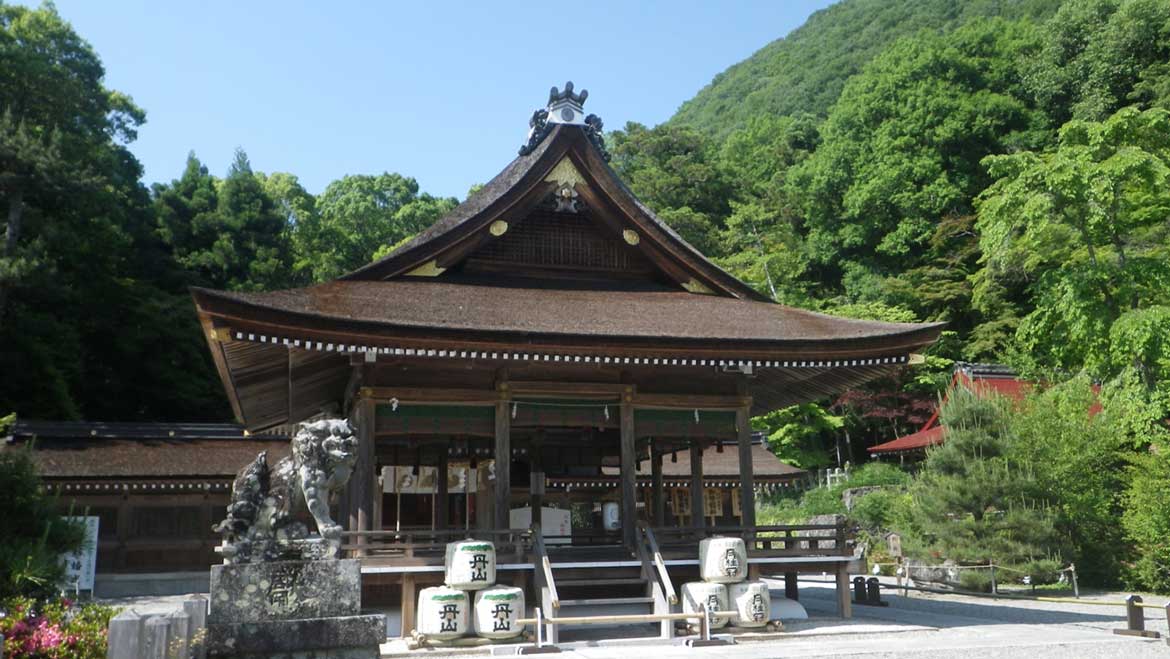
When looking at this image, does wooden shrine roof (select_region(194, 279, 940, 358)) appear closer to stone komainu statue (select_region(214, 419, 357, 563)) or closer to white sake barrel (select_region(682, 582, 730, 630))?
white sake barrel (select_region(682, 582, 730, 630))

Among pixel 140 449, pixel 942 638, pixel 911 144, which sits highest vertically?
pixel 911 144

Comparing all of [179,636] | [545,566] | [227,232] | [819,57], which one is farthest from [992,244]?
[819,57]

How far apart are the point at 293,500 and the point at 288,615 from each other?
100 centimetres

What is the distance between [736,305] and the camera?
1608cm

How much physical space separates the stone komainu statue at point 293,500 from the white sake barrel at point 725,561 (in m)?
6.76

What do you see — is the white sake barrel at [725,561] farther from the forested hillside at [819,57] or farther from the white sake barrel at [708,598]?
the forested hillside at [819,57]

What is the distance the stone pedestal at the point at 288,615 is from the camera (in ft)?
21.9

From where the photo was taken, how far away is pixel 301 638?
22.1ft

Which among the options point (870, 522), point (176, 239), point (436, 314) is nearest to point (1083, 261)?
point (870, 522)

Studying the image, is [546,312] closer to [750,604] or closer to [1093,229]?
[750,604]

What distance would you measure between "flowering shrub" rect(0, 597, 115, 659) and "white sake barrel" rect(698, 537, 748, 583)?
832 cm

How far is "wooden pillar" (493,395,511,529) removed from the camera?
43.9 ft

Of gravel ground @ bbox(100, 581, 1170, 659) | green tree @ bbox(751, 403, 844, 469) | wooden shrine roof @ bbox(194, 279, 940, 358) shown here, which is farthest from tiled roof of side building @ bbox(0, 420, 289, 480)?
green tree @ bbox(751, 403, 844, 469)

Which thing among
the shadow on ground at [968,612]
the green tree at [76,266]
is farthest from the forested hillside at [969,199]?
the green tree at [76,266]
